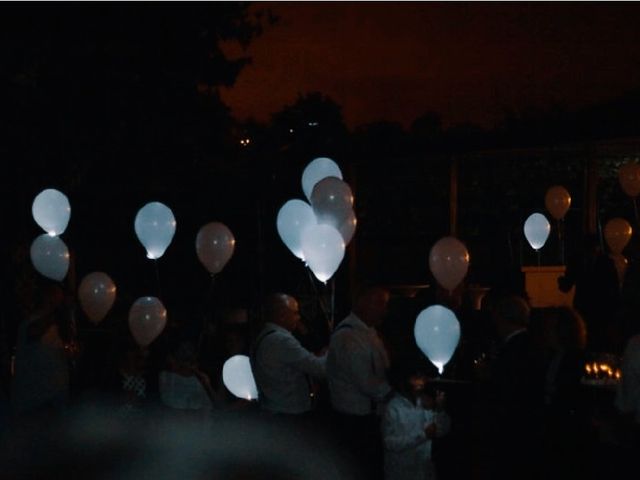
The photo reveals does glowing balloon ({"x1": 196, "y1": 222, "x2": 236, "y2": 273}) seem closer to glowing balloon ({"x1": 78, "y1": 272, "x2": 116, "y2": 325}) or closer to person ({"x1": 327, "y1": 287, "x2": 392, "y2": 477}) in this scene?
glowing balloon ({"x1": 78, "y1": 272, "x2": 116, "y2": 325})

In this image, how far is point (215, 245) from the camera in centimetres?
989

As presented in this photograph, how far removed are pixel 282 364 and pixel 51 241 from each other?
462cm

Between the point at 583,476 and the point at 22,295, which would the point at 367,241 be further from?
Answer: the point at 583,476

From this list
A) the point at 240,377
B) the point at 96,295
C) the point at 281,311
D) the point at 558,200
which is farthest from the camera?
the point at 558,200

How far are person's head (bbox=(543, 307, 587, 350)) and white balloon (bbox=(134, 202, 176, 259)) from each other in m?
5.35

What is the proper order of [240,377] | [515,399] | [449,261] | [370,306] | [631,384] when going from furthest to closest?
[449,261]
[240,377]
[370,306]
[515,399]
[631,384]

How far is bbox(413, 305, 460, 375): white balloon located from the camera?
7.18 meters

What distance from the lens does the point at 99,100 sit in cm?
1395

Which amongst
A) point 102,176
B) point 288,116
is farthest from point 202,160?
point 288,116

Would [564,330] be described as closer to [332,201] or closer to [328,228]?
[328,228]

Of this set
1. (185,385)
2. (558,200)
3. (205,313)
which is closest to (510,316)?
(185,385)

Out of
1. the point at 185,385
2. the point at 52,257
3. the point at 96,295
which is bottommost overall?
the point at 185,385

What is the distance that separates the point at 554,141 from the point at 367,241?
4.54 metres

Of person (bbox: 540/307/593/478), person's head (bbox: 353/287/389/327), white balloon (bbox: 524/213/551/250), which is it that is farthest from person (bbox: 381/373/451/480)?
white balloon (bbox: 524/213/551/250)
